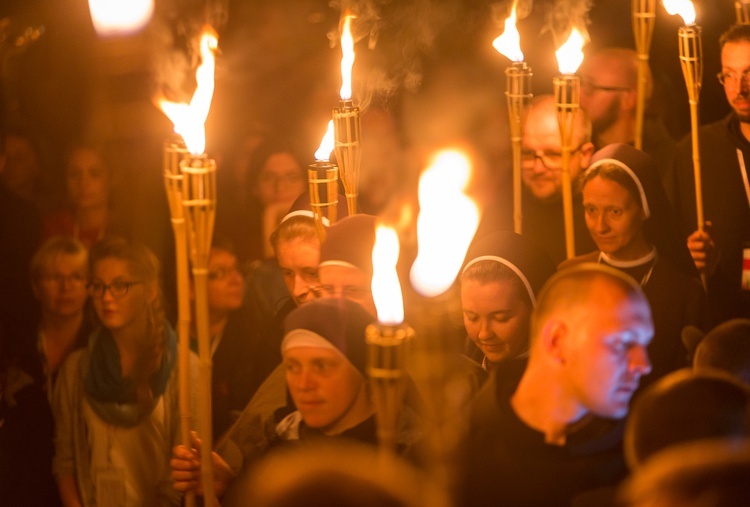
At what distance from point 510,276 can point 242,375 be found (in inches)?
62.9

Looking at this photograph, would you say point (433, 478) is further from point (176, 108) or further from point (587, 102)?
point (587, 102)

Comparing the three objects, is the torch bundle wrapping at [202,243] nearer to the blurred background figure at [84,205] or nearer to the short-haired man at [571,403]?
the short-haired man at [571,403]

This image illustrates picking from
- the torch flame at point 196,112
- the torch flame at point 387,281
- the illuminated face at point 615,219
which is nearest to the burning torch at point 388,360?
the torch flame at point 387,281

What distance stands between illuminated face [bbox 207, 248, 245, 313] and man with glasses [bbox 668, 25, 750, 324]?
2198 millimetres

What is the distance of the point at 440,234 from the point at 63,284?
2.65 meters

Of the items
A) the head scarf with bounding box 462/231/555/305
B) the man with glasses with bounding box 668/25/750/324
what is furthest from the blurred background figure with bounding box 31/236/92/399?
the man with glasses with bounding box 668/25/750/324

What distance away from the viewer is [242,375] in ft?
17.9

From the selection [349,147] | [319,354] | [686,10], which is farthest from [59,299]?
[686,10]

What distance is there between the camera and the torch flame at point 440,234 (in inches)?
131

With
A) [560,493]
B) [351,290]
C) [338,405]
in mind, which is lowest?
[560,493]

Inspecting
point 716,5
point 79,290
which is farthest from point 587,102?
point 79,290

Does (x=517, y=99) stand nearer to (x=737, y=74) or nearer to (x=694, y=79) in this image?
(x=694, y=79)

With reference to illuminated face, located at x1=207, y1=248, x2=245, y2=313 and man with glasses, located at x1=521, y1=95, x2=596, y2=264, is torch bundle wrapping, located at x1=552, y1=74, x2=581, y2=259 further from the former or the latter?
illuminated face, located at x1=207, y1=248, x2=245, y2=313

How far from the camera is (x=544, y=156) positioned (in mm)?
5457
